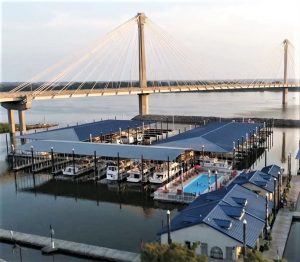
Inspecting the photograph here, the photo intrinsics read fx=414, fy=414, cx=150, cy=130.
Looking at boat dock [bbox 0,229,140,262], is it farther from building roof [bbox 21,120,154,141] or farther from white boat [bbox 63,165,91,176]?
building roof [bbox 21,120,154,141]

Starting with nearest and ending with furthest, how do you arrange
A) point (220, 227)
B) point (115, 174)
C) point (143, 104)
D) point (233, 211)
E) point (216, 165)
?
point (220, 227), point (233, 211), point (115, 174), point (216, 165), point (143, 104)

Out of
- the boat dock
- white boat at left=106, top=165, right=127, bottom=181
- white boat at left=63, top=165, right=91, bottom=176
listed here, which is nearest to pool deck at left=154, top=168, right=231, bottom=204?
white boat at left=106, top=165, right=127, bottom=181

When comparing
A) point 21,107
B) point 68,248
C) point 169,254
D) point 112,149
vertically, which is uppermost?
point 21,107

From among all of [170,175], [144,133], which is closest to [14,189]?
[170,175]

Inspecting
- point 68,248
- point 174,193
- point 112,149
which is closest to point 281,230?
point 174,193

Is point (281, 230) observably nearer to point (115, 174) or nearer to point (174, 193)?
point (174, 193)

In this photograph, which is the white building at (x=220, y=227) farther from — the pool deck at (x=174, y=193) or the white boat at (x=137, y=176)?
the white boat at (x=137, y=176)

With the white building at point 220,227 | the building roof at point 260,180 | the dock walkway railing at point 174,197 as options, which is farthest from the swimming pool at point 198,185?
the white building at point 220,227
